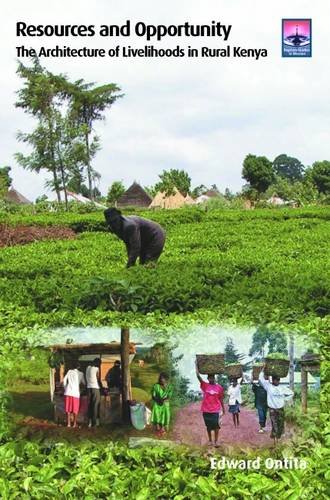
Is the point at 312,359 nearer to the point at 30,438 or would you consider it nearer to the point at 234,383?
the point at 234,383

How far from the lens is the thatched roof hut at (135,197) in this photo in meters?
36.4

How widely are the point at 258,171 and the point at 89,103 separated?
696 inches

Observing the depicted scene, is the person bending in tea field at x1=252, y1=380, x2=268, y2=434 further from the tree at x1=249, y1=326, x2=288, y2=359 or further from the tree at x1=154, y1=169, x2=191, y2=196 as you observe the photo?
the tree at x1=154, y1=169, x2=191, y2=196

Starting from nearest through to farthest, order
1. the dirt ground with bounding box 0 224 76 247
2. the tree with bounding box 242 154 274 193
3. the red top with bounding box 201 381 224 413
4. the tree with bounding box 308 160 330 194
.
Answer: the red top with bounding box 201 381 224 413 → the dirt ground with bounding box 0 224 76 247 → the tree with bounding box 242 154 274 193 → the tree with bounding box 308 160 330 194

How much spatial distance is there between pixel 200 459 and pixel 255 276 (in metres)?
3.17

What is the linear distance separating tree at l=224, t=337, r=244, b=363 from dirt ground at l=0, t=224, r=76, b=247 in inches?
457

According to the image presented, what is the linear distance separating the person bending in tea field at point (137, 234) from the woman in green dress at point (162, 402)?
9.39 feet

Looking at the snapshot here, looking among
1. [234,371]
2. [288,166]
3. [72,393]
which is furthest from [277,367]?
[288,166]

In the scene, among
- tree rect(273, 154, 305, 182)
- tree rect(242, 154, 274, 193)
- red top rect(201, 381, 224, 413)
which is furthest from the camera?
tree rect(273, 154, 305, 182)

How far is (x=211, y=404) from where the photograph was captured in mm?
3959

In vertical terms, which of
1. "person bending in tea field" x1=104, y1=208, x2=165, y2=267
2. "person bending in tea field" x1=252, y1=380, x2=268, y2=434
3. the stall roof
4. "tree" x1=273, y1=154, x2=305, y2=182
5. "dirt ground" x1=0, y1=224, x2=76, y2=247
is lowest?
"person bending in tea field" x1=252, y1=380, x2=268, y2=434

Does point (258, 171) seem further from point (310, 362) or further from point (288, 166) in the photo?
point (310, 362)

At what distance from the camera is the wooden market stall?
4027 mm

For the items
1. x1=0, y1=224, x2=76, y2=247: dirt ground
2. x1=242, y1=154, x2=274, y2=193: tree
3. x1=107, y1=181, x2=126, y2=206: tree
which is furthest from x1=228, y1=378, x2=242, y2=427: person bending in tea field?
x1=242, y1=154, x2=274, y2=193: tree
